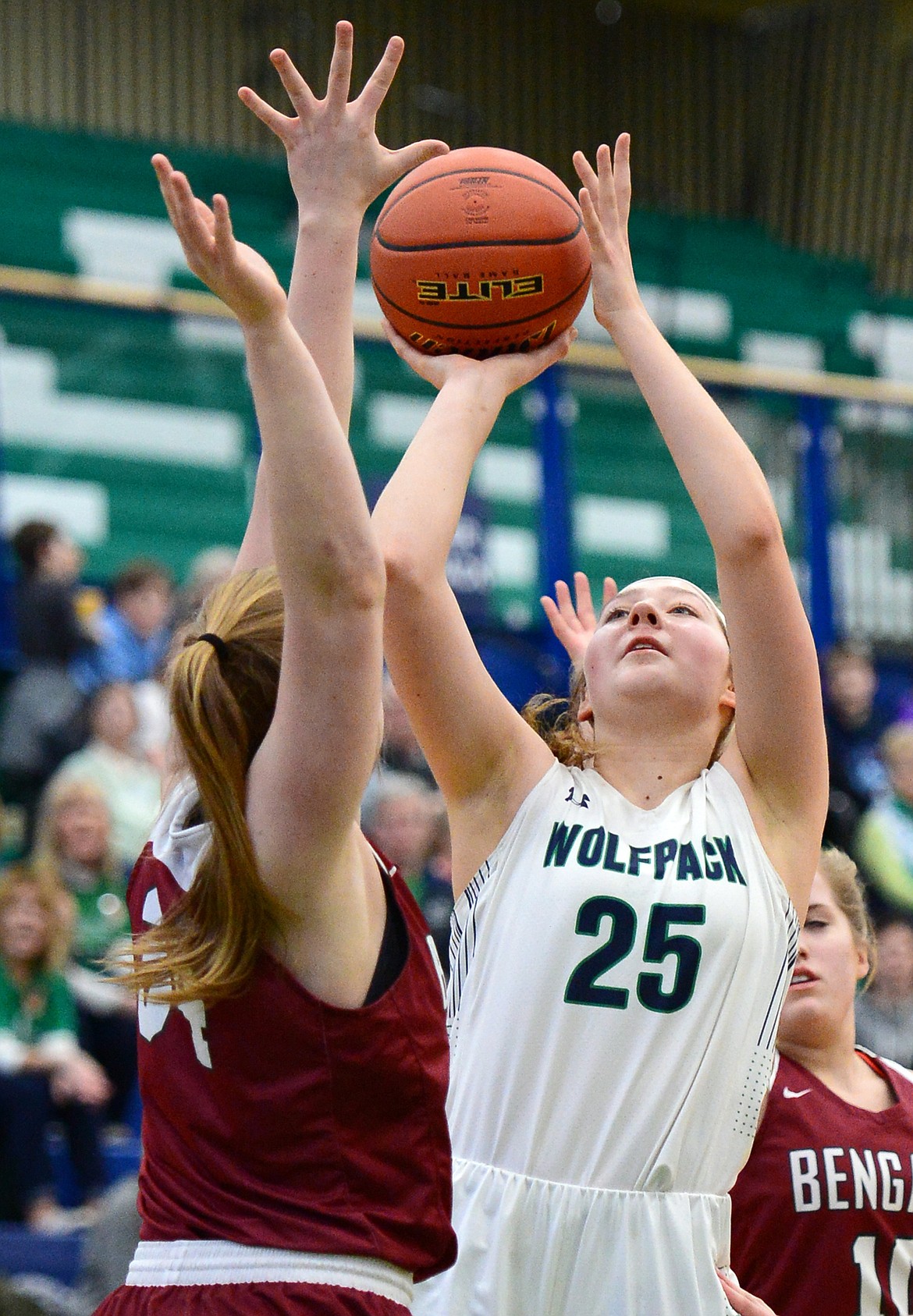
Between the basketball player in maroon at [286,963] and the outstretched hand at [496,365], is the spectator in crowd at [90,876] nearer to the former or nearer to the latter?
the outstretched hand at [496,365]

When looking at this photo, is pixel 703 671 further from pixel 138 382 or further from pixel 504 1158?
pixel 138 382

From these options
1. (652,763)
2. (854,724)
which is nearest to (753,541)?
(652,763)

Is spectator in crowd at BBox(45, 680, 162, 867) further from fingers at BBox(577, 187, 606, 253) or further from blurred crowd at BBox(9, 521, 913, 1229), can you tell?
fingers at BBox(577, 187, 606, 253)

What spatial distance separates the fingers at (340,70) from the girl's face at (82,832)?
498 cm

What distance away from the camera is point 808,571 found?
35.6ft

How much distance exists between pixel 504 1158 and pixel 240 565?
3.64 ft

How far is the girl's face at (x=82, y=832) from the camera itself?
7.12 m

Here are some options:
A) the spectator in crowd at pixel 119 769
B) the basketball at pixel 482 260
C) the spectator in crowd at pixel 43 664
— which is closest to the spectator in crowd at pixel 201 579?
the spectator in crowd at pixel 43 664

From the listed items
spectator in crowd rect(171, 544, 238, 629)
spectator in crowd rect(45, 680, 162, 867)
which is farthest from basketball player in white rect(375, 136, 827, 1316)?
spectator in crowd rect(171, 544, 238, 629)

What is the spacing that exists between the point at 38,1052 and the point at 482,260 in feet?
13.6

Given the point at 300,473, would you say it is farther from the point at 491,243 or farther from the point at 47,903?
the point at 47,903

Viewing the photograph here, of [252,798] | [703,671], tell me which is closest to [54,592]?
[703,671]

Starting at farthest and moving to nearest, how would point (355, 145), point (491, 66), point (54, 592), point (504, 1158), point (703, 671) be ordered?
point (491, 66) → point (54, 592) → point (703, 671) → point (504, 1158) → point (355, 145)

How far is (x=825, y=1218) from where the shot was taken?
347 centimetres
